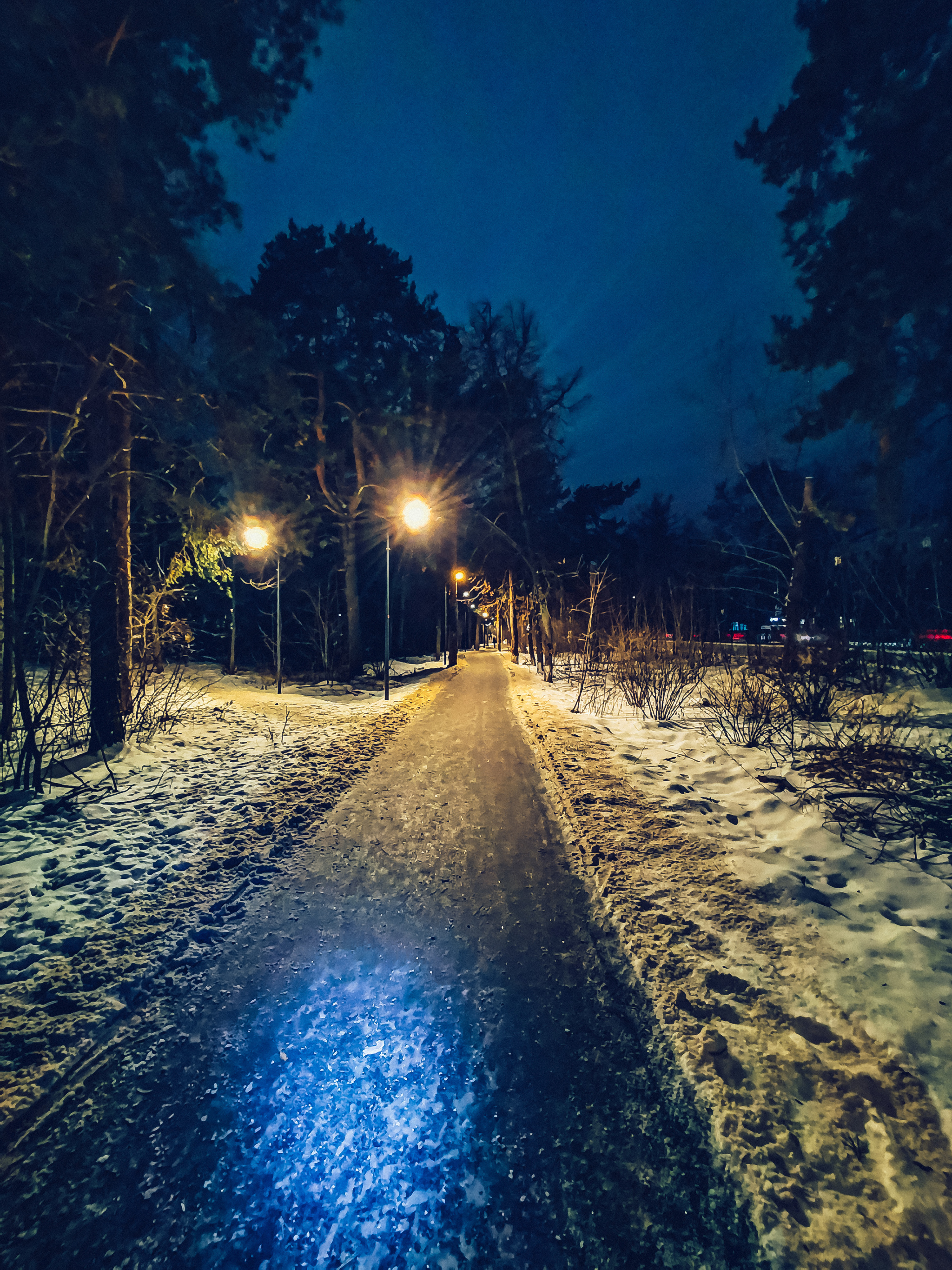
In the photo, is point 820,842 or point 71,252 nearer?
point 820,842

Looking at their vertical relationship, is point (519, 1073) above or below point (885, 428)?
below

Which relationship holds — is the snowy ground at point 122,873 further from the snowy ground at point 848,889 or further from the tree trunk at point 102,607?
the snowy ground at point 848,889

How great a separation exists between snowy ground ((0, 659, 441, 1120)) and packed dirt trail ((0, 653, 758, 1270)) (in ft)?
0.95

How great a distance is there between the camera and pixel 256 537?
10.3m

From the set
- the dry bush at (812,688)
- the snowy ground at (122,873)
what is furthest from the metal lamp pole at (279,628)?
the dry bush at (812,688)

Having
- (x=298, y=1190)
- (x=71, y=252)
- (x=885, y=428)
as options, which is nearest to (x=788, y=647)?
(x=885, y=428)

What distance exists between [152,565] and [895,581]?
14.9 meters

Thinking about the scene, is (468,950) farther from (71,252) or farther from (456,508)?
(456,508)

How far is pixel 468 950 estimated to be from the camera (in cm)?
276

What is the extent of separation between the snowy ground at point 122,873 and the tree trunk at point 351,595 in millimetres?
8029

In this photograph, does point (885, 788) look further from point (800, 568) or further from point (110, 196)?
point (800, 568)

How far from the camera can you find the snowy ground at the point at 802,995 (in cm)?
154

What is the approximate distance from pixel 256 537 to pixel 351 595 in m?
4.97

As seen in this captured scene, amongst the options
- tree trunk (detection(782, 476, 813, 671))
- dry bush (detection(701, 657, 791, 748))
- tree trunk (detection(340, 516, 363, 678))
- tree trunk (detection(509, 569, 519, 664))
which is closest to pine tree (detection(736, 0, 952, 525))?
tree trunk (detection(782, 476, 813, 671))
